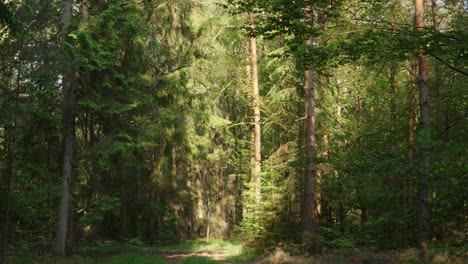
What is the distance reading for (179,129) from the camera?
16.7 meters

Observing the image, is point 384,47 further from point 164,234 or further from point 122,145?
point 164,234

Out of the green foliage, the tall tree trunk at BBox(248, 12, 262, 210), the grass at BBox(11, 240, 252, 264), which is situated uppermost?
the tall tree trunk at BBox(248, 12, 262, 210)

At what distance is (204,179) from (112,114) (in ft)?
43.8

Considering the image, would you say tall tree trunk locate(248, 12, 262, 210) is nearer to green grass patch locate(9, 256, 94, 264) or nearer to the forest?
the forest

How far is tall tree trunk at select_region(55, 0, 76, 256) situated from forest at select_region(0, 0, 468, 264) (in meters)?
0.04

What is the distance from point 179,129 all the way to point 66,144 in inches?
171

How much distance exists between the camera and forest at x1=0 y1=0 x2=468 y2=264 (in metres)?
11.6

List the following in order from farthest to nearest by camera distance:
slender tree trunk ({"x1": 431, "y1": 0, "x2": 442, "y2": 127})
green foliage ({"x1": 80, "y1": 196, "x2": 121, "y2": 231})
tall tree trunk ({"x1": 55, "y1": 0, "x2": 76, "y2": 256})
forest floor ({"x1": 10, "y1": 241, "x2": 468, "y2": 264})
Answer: slender tree trunk ({"x1": 431, "y1": 0, "x2": 442, "y2": 127}), tall tree trunk ({"x1": 55, "y1": 0, "x2": 76, "y2": 256}), green foliage ({"x1": 80, "y1": 196, "x2": 121, "y2": 231}), forest floor ({"x1": 10, "y1": 241, "x2": 468, "y2": 264})

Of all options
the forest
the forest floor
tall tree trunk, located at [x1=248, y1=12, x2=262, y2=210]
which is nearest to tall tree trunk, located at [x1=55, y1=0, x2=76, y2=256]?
the forest

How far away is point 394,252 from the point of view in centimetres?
1246

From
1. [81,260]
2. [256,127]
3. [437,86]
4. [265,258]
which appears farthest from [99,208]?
[437,86]

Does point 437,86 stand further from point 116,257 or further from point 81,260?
point 81,260

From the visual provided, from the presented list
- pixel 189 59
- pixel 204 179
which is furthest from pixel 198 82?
pixel 204 179

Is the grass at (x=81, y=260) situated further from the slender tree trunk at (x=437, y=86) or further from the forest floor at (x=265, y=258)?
the slender tree trunk at (x=437, y=86)
